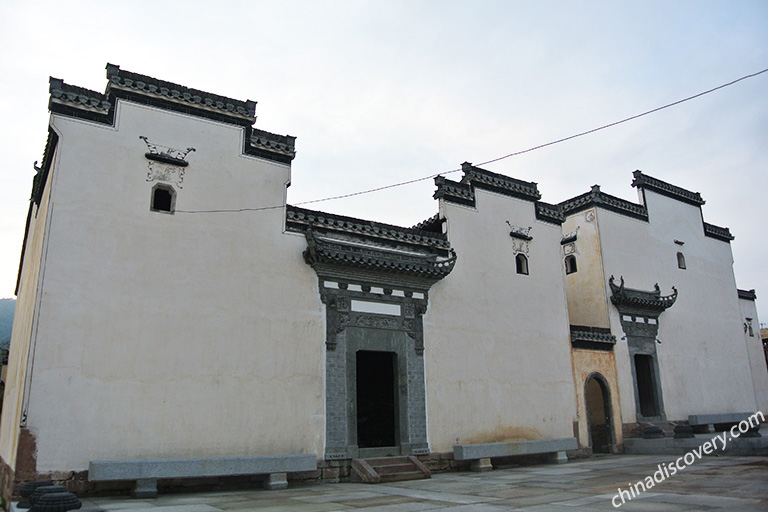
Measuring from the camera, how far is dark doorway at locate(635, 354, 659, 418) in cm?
1795

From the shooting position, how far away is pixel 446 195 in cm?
1501

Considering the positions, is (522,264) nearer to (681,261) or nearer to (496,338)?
(496,338)

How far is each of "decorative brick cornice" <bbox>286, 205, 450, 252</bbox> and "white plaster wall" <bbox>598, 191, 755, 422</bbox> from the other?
6.77 metres

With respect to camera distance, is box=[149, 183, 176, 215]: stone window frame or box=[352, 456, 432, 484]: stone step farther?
box=[352, 456, 432, 484]: stone step

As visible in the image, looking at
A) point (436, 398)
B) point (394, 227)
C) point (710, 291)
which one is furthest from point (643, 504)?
point (710, 291)

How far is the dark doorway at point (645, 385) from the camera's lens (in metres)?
18.0

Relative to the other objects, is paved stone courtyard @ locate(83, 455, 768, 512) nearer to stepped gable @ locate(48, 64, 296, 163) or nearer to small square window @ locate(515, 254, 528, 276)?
small square window @ locate(515, 254, 528, 276)

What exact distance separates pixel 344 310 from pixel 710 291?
15.3 meters

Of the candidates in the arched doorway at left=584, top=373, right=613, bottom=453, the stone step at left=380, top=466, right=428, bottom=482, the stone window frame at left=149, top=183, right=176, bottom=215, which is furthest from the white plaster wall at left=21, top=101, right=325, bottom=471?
the arched doorway at left=584, top=373, right=613, bottom=453

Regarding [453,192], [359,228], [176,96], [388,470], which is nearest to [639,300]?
[453,192]

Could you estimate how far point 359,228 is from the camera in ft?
44.7

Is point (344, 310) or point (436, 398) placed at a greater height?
point (344, 310)

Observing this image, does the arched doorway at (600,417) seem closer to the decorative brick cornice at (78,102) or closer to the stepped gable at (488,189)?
the stepped gable at (488,189)

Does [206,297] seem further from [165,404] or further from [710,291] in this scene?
[710,291]
